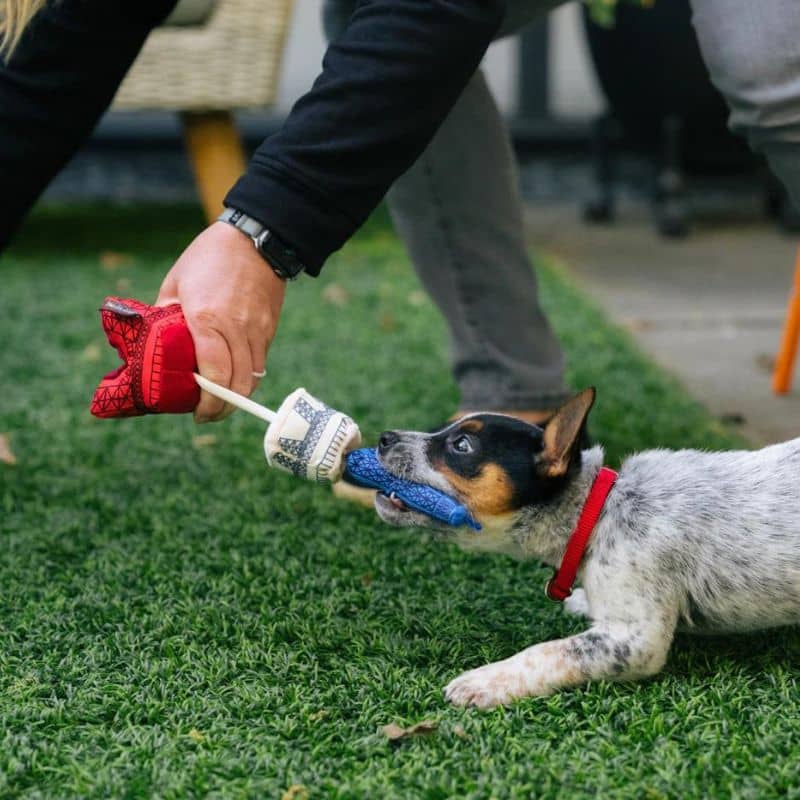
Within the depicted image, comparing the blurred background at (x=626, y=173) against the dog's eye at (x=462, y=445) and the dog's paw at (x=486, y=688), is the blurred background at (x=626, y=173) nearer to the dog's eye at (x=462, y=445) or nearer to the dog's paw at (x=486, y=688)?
the dog's eye at (x=462, y=445)

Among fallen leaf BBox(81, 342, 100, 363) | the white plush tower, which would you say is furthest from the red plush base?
fallen leaf BBox(81, 342, 100, 363)

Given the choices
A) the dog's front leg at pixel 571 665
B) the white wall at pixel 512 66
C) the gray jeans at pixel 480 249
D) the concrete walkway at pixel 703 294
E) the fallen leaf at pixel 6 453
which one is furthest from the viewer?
the white wall at pixel 512 66

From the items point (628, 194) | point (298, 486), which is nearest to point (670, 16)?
point (628, 194)

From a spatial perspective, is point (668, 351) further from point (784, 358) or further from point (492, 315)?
point (492, 315)

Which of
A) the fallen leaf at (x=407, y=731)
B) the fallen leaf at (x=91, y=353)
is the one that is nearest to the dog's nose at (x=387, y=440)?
the fallen leaf at (x=407, y=731)

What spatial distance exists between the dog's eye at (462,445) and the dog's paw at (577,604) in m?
0.30

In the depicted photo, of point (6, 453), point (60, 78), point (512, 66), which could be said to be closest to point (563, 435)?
point (60, 78)

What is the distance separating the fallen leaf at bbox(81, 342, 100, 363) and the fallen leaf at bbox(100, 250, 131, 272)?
3.54 feet

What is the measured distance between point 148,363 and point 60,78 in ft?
2.20

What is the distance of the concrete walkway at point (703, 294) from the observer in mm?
3094

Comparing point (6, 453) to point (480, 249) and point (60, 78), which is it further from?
point (480, 249)

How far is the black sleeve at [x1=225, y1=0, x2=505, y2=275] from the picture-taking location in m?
1.48

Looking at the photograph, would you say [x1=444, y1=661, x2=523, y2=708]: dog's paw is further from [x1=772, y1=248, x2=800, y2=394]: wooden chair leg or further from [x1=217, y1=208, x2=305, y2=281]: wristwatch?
[x1=772, y1=248, x2=800, y2=394]: wooden chair leg

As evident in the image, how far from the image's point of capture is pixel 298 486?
7.98ft
